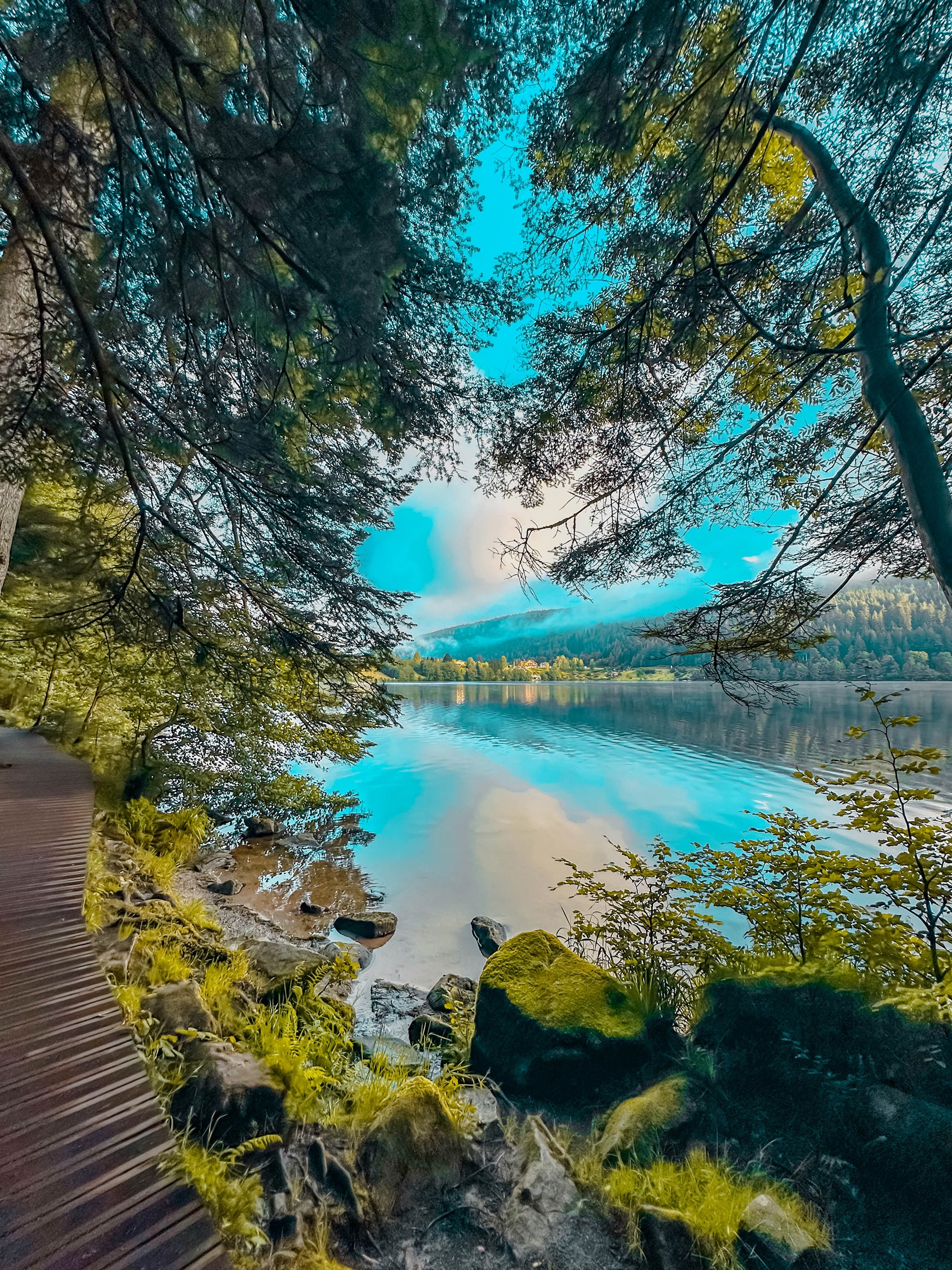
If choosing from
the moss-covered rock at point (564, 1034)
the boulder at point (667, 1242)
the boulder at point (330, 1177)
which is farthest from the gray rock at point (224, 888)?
the boulder at point (667, 1242)

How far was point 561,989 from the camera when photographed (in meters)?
4.20

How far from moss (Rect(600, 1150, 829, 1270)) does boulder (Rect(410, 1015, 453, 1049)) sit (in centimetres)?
254

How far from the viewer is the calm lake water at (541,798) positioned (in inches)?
357

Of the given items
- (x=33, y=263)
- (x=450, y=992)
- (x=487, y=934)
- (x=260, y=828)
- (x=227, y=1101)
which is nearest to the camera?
(x=227, y=1101)

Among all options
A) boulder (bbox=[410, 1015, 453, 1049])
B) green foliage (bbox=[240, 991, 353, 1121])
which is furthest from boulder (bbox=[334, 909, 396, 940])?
green foliage (bbox=[240, 991, 353, 1121])

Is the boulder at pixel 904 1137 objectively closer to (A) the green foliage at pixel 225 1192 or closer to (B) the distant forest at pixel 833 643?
(B) the distant forest at pixel 833 643

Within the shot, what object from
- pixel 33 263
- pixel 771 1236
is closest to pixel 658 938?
pixel 771 1236

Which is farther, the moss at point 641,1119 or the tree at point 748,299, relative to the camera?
the moss at point 641,1119

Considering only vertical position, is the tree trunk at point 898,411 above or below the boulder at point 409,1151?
above

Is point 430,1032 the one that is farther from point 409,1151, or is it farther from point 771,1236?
point 771,1236

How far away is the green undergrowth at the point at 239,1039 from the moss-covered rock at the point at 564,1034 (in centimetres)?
46

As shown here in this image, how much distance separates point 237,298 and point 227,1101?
15.4 feet

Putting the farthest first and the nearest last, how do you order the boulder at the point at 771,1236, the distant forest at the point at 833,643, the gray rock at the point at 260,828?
1. the gray rock at the point at 260,828
2. the distant forest at the point at 833,643
3. the boulder at the point at 771,1236

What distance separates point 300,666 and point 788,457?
445 cm
